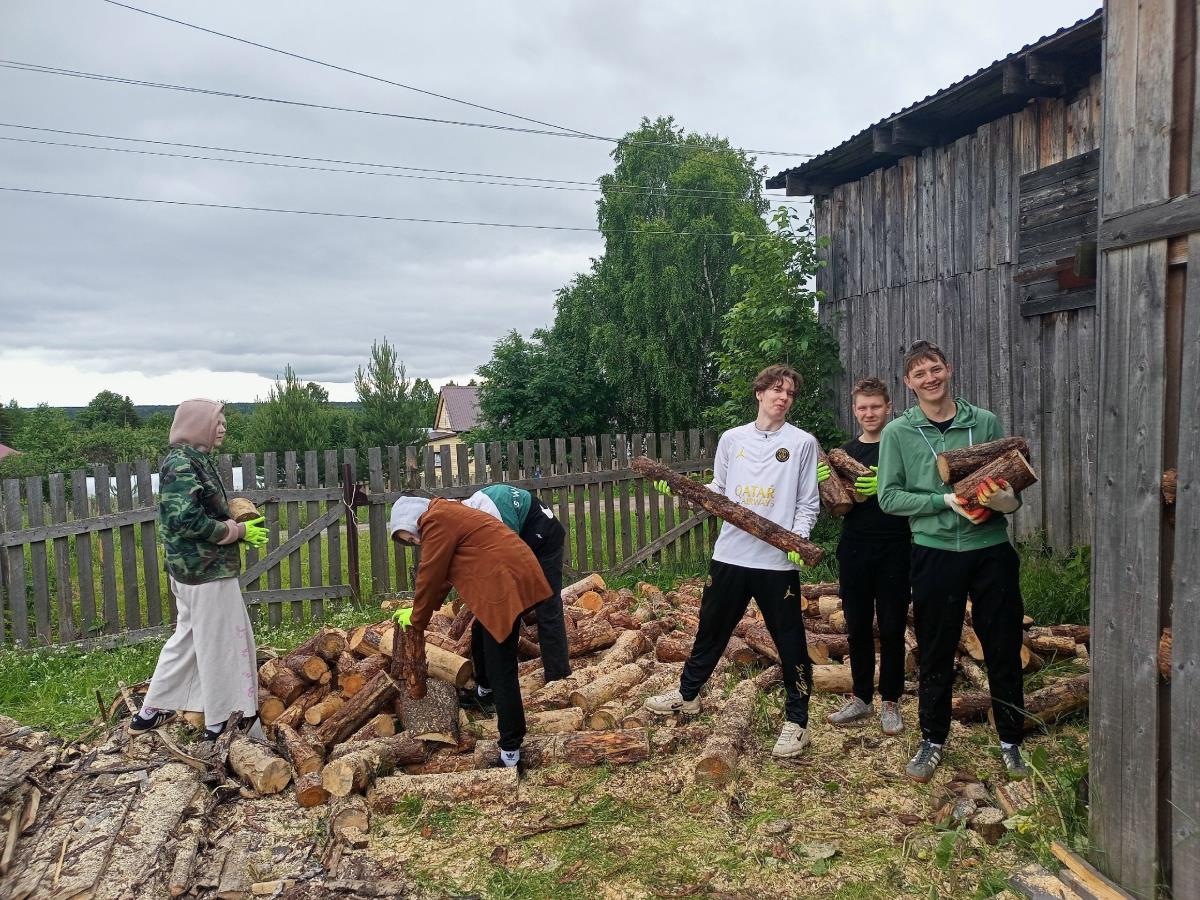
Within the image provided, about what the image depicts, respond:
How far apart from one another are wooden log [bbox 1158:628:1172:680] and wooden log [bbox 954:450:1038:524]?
93cm

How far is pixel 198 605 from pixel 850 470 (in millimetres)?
3710

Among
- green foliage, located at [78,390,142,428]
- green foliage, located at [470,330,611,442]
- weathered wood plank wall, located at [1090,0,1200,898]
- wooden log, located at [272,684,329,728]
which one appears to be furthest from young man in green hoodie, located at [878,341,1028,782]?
green foliage, located at [78,390,142,428]

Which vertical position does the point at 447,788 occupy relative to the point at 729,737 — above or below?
below

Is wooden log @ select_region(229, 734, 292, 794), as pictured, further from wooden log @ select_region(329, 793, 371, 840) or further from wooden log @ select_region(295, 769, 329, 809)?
wooden log @ select_region(329, 793, 371, 840)

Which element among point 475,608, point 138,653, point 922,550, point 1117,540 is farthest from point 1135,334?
point 138,653

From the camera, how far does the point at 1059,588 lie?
6145 mm

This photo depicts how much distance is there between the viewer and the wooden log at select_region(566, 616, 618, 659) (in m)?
5.99

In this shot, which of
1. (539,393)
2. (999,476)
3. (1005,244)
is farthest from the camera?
(539,393)

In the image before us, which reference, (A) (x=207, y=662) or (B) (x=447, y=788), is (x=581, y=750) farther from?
(A) (x=207, y=662)

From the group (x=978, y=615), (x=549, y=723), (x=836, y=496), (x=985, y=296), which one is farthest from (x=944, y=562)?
(x=985, y=296)

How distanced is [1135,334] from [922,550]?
1.42 meters

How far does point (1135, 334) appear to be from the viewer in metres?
2.69

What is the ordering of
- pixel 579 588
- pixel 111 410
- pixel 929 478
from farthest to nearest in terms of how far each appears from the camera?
pixel 111 410
pixel 579 588
pixel 929 478

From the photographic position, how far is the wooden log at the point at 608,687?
16.3ft
